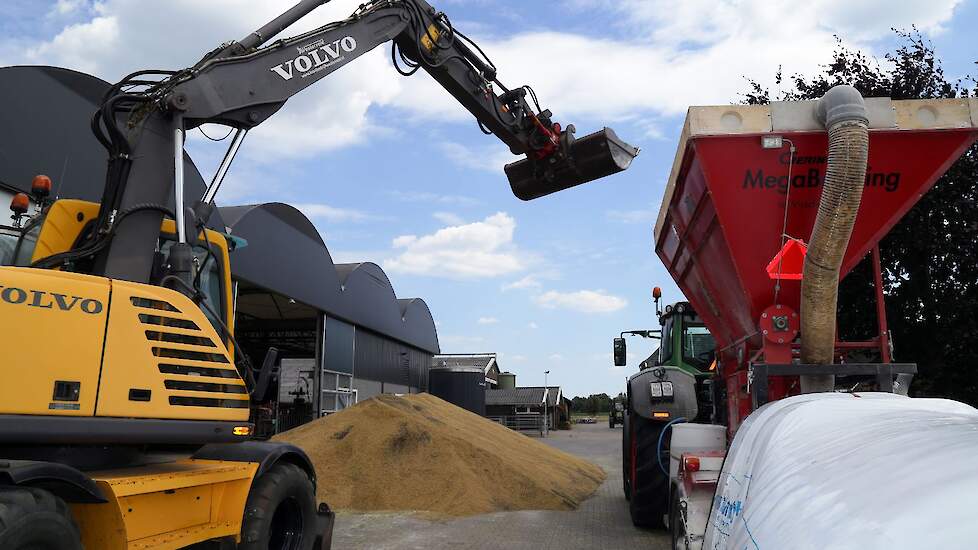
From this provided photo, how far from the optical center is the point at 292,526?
5961mm

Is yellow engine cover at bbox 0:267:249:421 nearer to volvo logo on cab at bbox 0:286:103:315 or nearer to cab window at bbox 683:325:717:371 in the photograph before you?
volvo logo on cab at bbox 0:286:103:315

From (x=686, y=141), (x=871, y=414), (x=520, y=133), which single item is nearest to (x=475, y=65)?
(x=520, y=133)

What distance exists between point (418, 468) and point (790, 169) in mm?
7483

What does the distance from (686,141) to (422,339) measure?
2671 centimetres

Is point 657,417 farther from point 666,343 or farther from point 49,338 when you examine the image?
point 49,338

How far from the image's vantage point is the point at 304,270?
19391 millimetres

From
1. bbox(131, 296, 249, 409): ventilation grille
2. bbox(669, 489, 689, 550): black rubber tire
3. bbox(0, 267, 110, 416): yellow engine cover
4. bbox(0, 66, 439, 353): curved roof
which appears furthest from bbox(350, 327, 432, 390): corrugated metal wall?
bbox(0, 267, 110, 416): yellow engine cover

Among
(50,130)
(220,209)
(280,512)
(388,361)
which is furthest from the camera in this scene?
(388,361)

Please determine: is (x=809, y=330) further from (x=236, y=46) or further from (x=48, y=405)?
(x=236, y=46)

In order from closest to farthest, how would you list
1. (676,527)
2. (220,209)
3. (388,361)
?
1. (676,527)
2. (220,209)
3. (388,361)

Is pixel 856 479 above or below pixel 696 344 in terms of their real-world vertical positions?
below

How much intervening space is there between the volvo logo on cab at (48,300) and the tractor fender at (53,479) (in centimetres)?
82

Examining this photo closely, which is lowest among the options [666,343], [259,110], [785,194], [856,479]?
[856,479]

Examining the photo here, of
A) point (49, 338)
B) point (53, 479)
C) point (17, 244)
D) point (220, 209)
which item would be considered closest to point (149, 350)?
point (49, 338)
